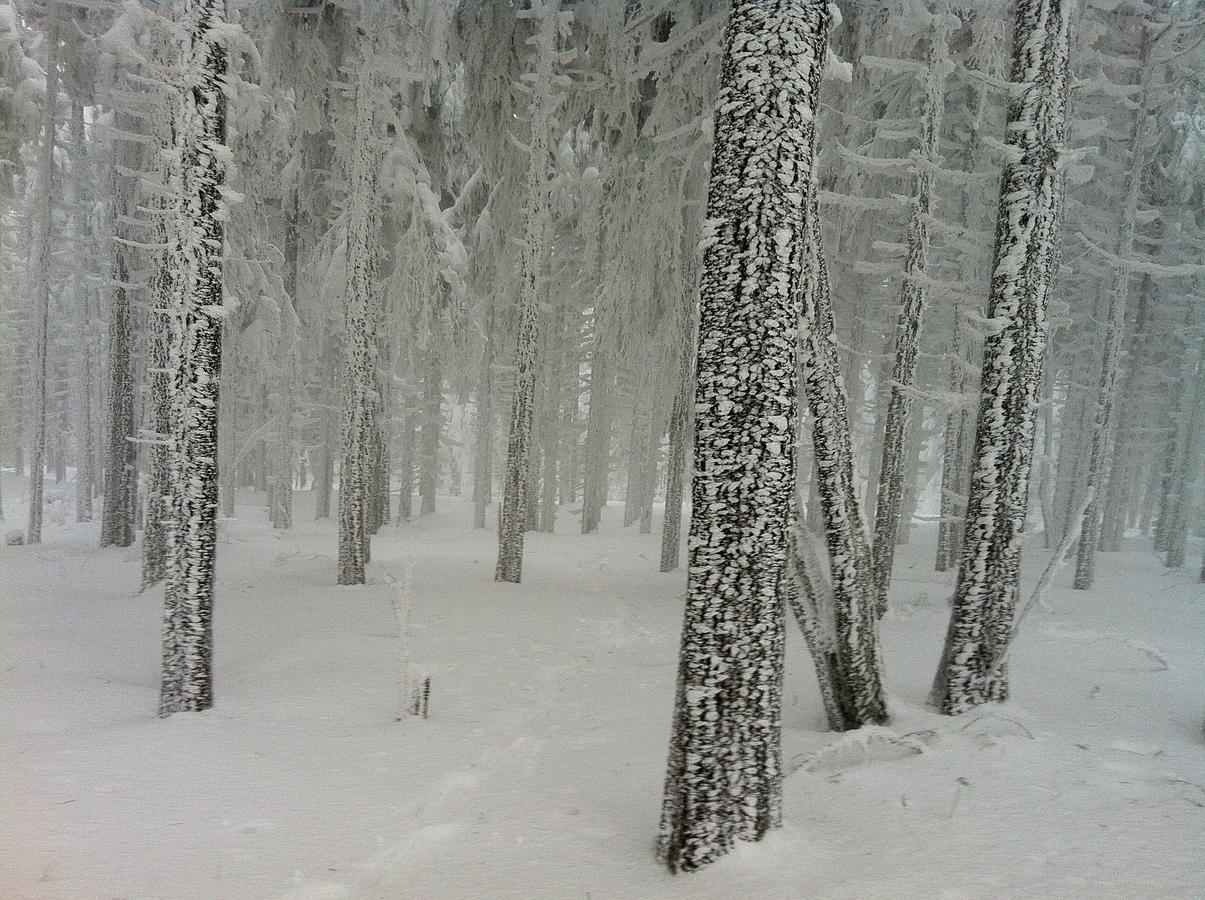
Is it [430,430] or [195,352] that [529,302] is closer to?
[195,352]

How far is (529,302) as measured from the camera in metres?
11.3

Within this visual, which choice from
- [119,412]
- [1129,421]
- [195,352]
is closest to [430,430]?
[119,412]

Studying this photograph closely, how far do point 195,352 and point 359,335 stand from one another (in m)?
5.41

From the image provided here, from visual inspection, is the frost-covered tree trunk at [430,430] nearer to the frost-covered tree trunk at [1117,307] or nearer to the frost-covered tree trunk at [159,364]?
the frost-covered tree trunk at [159,364]

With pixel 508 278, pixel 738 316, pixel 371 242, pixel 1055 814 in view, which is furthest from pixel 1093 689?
pixel 508 278

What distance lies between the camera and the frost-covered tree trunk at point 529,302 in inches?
431

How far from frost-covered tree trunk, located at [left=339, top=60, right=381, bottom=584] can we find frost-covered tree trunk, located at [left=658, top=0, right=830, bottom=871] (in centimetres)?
850

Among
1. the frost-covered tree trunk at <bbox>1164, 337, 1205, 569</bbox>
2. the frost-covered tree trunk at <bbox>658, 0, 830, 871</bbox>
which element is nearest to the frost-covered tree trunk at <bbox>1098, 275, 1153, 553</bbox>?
the frost-covered tree trunk at <bbox>1164, 337, 1205, 569</bbox>

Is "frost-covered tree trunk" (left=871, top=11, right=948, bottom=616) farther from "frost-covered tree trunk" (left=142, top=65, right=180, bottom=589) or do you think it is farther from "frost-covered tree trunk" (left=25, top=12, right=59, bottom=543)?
"frost-covered tree trunk" (left=25, top=12, right=59, bottom=543)

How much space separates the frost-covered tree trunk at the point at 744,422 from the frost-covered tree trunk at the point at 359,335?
335 inches

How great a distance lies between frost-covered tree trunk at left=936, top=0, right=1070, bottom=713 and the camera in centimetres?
548

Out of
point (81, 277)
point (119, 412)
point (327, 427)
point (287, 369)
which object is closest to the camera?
point (119, 412)

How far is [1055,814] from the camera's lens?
3682 mm

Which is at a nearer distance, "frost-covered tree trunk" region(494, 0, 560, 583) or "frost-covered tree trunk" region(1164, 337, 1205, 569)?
"frost-covered tree trunk" region(494, 0, 560, 583)
